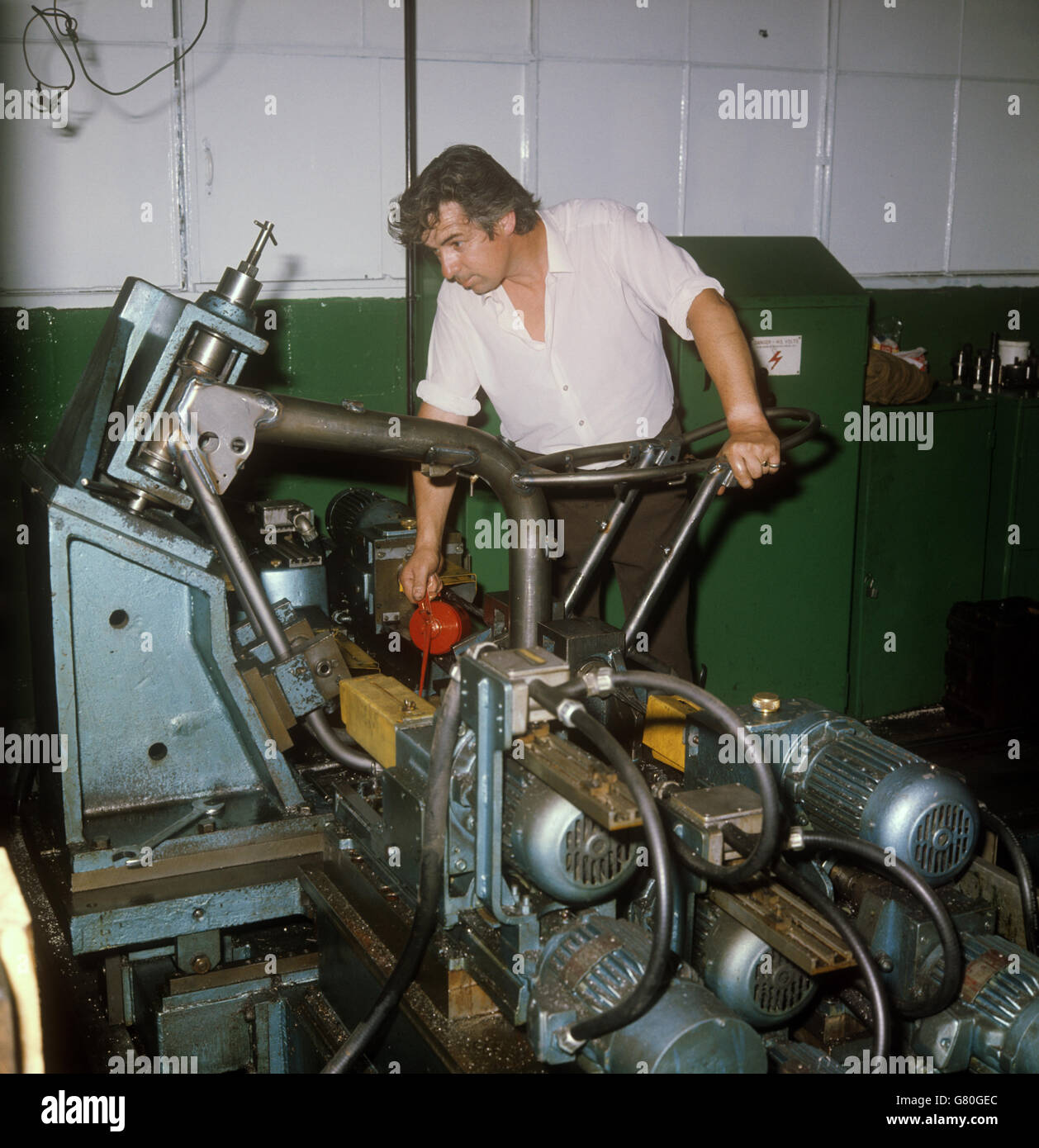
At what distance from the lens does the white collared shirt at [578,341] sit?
2.34 m

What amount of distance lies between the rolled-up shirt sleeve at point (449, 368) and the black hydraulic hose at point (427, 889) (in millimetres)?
1271

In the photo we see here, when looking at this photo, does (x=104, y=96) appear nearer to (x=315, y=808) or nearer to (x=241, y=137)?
(x=241, y=137)

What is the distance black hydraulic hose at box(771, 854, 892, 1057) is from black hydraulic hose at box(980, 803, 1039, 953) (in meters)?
0.34

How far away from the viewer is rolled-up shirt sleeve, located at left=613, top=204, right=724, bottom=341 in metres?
2.21

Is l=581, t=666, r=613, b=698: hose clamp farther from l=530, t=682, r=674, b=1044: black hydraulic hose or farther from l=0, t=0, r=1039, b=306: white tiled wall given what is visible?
l=0, t=0, r=1039, b=306: white tiled wall

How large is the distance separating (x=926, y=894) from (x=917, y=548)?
247 cm

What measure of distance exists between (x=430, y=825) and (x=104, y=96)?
224cm

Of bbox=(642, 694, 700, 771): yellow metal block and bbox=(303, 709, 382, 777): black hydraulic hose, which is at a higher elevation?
bbox=(642, 694, 700, 771): yellow metal block

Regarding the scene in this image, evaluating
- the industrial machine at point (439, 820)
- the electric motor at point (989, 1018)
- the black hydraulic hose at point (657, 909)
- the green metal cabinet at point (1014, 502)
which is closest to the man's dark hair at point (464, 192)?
the industrial machine at point (439, 820)

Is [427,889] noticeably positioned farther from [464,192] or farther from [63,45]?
[63,45]

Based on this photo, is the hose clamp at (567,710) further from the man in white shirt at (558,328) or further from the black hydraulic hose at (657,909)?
the man in white shirt at (558,328)

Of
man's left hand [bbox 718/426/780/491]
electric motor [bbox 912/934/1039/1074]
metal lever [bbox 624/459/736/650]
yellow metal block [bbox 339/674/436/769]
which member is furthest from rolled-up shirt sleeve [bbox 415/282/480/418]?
electric motor [bbox 912/934/1039/1074]

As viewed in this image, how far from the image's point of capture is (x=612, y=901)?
4.36 feet
